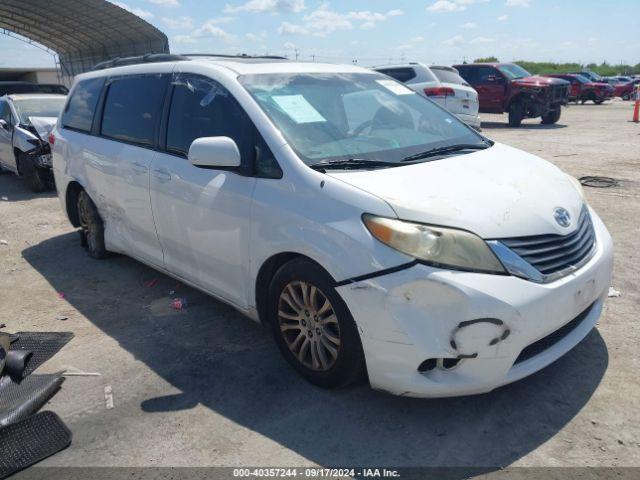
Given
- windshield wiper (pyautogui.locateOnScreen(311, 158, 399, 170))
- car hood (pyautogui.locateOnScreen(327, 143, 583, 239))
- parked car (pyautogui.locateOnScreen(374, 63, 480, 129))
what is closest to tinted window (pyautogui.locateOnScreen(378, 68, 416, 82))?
parked car (pyautogui.locateOnScreen(374, 63, 480, 129))

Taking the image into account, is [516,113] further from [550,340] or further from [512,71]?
[550,340]

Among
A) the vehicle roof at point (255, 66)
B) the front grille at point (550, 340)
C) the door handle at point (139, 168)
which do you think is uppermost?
the vehicle roof at point (255, 66)

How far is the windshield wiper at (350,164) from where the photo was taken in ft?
9.96

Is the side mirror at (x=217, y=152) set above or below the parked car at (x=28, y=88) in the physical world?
above

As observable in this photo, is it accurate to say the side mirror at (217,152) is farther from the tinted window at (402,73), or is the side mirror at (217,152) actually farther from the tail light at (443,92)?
the tinted window at (402,73)

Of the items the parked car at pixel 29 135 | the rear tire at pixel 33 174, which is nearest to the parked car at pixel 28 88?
the parked car at pixel 29 135

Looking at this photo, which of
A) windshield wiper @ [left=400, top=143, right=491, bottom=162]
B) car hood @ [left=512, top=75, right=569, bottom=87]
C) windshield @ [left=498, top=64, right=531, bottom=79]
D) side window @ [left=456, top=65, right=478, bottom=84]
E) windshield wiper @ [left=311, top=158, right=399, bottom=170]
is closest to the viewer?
windshield wiper @ [left=311, top=158, right=399, bottom=170]

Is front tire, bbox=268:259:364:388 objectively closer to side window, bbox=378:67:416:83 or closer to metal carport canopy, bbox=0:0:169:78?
side window, bbox=378:67:416:83

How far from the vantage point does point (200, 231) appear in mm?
3650

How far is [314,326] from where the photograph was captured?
119 inches

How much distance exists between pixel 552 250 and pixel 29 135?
9.12 metres

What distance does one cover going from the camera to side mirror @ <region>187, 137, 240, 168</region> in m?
3.16

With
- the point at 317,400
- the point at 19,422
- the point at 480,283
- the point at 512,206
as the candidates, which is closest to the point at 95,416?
the point at 19,422

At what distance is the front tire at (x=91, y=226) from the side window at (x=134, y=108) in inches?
31.5
